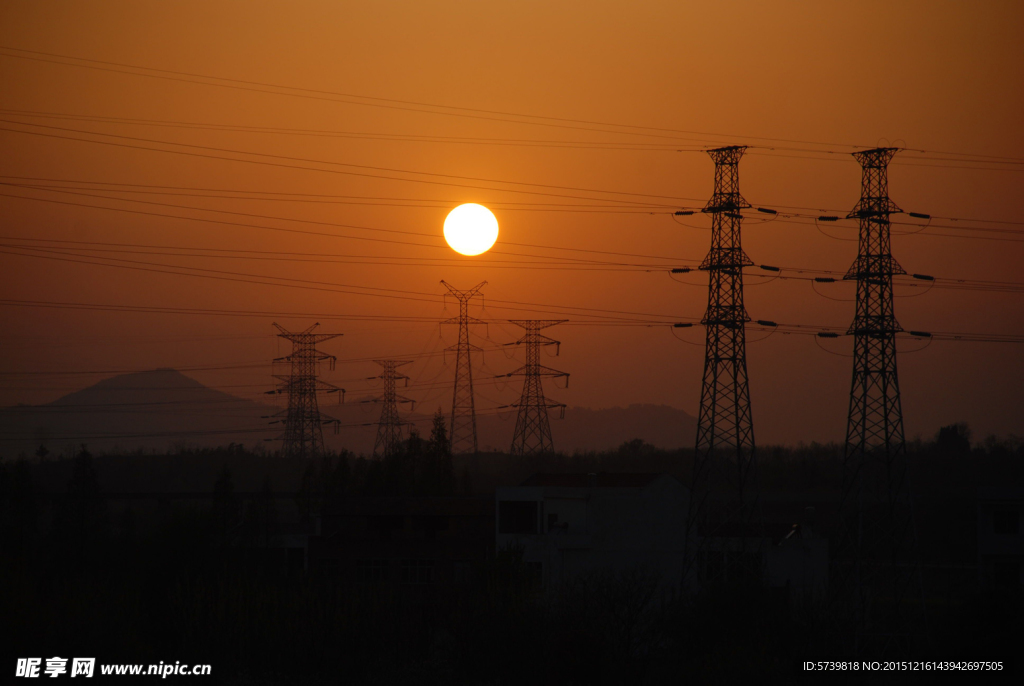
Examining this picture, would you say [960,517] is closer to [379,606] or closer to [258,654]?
[379,606]

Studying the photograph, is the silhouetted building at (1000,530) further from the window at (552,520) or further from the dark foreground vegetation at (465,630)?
the window at (552,520)

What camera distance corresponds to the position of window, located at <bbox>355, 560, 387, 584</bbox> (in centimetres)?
5275

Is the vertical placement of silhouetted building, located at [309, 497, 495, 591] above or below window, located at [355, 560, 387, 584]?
above

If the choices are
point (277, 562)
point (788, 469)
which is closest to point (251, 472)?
point (788, 469)

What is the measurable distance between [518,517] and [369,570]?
9686 mm

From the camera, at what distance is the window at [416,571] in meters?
52.8

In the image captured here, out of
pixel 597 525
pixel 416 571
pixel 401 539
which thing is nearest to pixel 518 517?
pixel 597 525

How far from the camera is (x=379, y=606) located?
3631 cm

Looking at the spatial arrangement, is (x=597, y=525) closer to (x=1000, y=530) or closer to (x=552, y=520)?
(x=552, y=520)

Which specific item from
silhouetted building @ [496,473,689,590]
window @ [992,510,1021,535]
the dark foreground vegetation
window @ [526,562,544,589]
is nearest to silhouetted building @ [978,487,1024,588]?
window @ [992,510,1021,535]

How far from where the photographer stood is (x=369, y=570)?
53.2 m

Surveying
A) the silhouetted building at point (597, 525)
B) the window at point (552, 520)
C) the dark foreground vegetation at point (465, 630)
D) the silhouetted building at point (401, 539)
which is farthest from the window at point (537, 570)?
the silhouetted building at point (401, 539)

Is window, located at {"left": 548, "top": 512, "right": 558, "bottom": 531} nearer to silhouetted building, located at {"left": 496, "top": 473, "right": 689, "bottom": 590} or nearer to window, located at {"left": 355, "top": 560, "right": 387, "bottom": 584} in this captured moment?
silhouetted building, located at {"left": 496, "top": 473, "right": 689, "bottom": 590}

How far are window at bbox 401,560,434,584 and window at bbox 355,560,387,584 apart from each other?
1.02 metres
